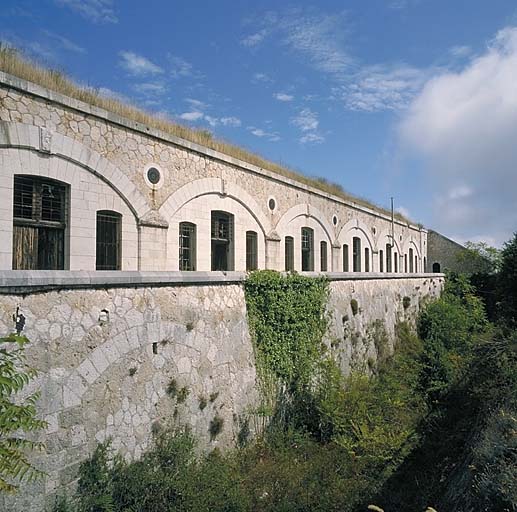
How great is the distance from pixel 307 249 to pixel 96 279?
1368 centimetres

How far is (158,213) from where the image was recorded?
1138 centimetres

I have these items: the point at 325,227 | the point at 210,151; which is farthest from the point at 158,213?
the point at 325,227

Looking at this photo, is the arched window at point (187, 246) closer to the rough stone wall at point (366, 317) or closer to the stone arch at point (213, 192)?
the stone arch at point (213, 192)

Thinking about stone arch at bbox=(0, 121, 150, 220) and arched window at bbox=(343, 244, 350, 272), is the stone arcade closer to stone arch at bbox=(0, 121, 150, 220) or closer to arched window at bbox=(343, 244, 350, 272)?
stone arch at bbox=(0, 121, 150, 220)

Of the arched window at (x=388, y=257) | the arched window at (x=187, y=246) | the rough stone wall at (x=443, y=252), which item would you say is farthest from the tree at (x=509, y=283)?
the rough stone wall at (x=443, y=252)

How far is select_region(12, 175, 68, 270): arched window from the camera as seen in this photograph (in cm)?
871

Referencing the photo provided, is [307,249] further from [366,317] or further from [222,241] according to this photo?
[222,241]

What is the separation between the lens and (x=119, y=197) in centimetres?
1046

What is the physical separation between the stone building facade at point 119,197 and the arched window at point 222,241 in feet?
0.11

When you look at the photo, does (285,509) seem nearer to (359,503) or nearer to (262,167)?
(359,503)

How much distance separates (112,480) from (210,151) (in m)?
9.54

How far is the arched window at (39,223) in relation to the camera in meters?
8.71

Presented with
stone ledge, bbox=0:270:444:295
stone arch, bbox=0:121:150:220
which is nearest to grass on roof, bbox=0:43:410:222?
stone arch, bbox=0:121:150:220

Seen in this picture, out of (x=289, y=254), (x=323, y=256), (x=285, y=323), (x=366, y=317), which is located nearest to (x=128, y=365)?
(x=285, y=323)
